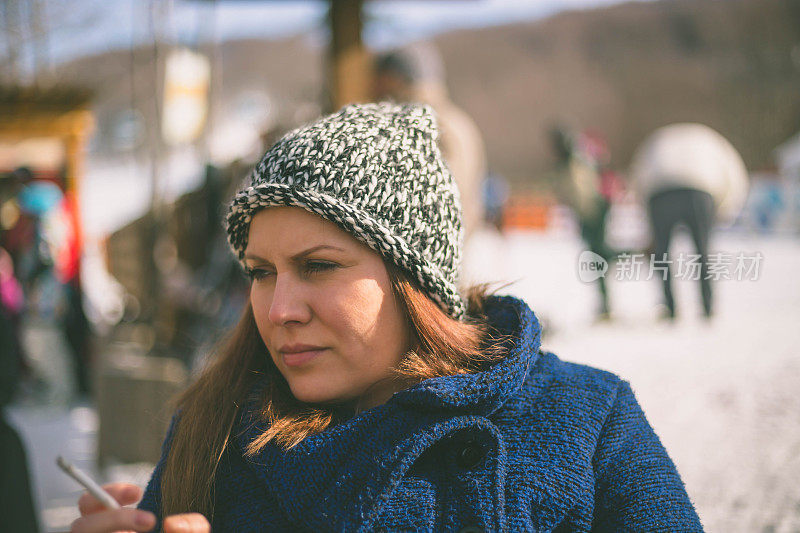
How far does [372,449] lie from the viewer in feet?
3.56

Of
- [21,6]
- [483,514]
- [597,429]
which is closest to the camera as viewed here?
[483,514]

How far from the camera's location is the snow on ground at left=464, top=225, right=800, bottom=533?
2338 millimetres

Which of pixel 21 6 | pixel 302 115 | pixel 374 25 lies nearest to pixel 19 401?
pixel 302 115

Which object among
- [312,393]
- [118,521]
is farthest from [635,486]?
[118,521]

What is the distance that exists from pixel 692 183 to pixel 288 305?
4968 mm

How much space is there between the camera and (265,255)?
118cm

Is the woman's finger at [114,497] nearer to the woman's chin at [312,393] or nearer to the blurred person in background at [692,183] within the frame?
the woman's chin at [312,393]

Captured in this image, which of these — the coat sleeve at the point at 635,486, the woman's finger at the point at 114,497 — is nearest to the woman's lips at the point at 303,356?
the woman's finger at the point at 114,497

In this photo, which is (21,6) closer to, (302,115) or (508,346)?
(302,115)

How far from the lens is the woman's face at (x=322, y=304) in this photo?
1.14 m

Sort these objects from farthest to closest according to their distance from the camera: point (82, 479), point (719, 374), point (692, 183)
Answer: point (692, 183), point (719, 374), point (82, 479)

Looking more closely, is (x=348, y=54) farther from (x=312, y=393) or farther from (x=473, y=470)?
(x=473, y=470)

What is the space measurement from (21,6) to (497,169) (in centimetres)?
3333

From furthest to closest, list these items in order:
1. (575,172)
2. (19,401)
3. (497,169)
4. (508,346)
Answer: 1. (497,169)
2. (575,172)
3. (19,401)
4. (508,346)
